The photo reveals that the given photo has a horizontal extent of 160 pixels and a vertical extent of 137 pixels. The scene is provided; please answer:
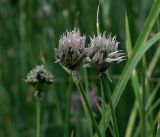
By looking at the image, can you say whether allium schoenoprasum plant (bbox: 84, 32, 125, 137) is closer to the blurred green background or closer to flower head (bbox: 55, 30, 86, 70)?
flower head (bbox: 55, 30, 86, 70)

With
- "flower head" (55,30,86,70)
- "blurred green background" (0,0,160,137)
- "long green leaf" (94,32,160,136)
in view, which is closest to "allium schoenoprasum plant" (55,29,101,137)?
"flower head" (55,30,86,70)

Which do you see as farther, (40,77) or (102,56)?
(40,77)

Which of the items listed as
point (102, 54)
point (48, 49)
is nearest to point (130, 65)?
point (102, 54)

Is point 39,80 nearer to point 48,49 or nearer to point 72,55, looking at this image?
point 72,55

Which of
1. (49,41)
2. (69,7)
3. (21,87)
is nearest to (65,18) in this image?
(49,41)

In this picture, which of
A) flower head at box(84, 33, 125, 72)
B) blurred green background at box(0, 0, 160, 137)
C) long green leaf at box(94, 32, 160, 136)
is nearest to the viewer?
flower head at box(84, 33, 125, 72)

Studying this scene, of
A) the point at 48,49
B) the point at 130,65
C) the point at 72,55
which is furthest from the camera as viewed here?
the point at 48,49
